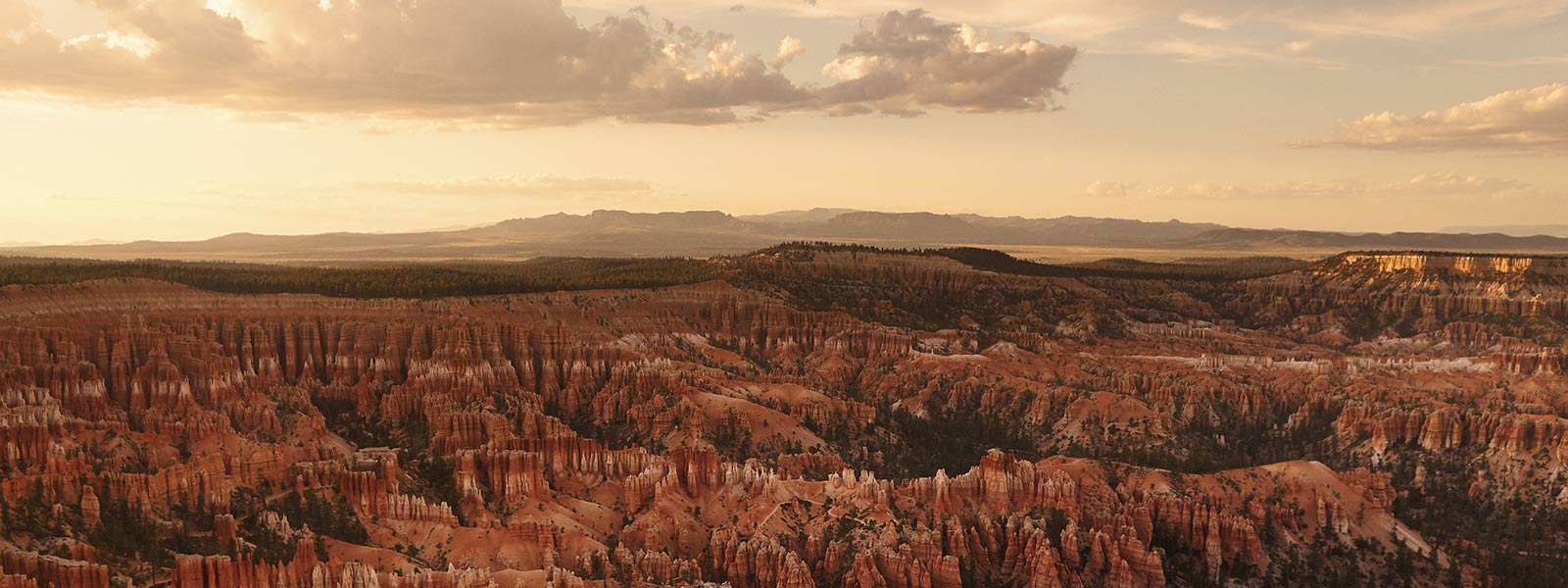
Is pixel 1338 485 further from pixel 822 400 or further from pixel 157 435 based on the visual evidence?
pixel 157 435

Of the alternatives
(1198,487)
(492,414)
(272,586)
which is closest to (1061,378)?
(1198,487)

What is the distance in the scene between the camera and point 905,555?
255ft

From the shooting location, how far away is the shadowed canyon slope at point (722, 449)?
7625cm

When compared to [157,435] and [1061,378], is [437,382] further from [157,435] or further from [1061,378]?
[1061,378]

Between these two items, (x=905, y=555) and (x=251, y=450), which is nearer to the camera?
(x=905, y=555)

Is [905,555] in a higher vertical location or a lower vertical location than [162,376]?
lower

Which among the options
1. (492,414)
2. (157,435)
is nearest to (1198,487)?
(492,414)

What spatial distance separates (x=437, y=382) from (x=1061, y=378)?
229 feet

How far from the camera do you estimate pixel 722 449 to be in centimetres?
11169

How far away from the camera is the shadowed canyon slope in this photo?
76.2 meters

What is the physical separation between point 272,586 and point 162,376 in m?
53.5

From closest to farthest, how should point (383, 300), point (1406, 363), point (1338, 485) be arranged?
point (1338, 485)
point (383, 300)
point (1406, 363)

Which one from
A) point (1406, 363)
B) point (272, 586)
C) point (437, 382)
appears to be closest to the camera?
point (272, 586)

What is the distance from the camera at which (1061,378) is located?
5827 inches
